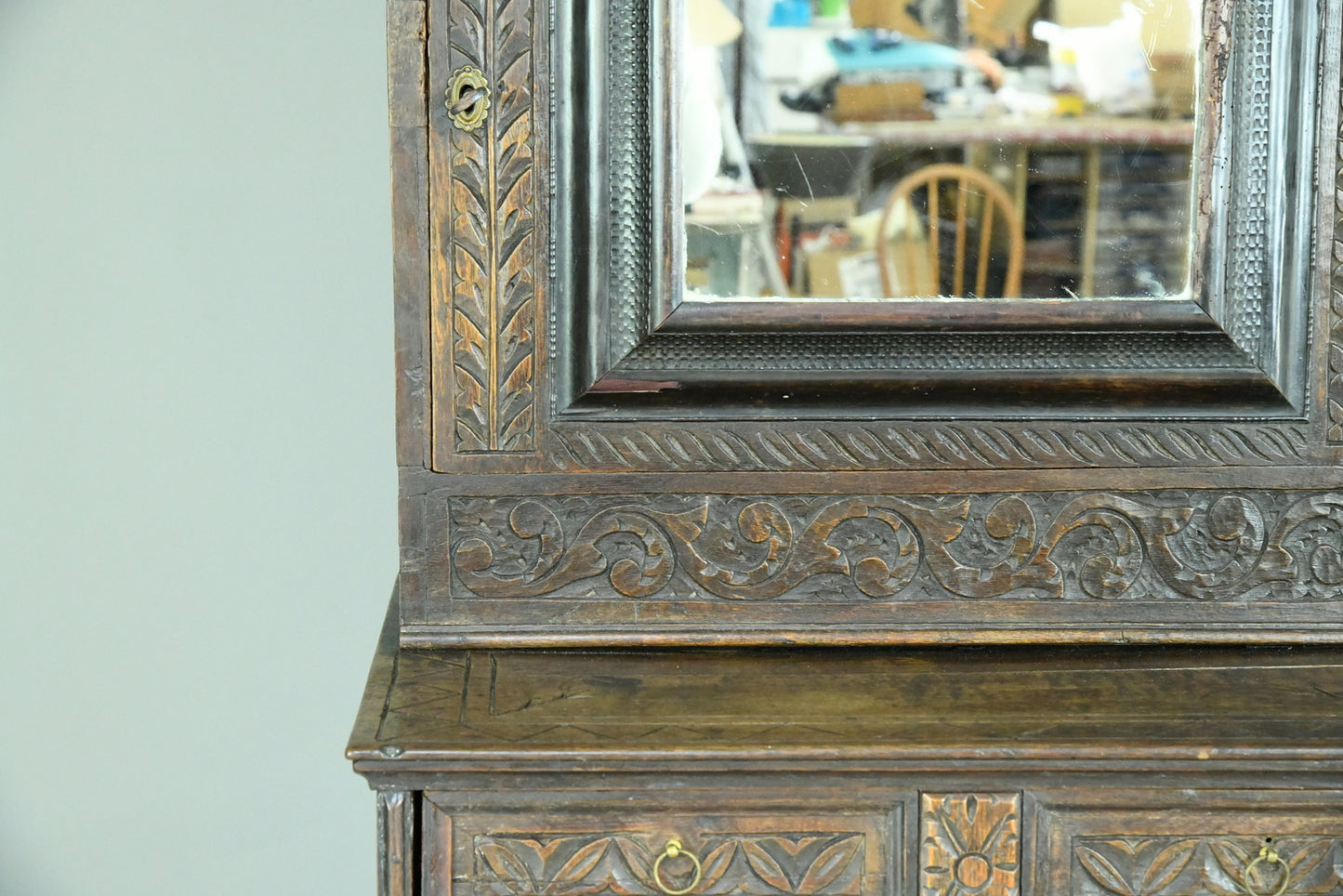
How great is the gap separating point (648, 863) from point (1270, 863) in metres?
0.54

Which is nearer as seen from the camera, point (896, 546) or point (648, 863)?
point (648, 863)

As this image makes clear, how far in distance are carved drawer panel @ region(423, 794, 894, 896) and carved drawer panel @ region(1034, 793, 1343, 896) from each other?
158 mm

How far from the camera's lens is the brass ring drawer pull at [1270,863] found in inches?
43.8

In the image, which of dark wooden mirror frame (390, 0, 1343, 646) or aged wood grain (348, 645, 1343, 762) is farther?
dark wooden mirror frame (390, 0, 1343, 646)

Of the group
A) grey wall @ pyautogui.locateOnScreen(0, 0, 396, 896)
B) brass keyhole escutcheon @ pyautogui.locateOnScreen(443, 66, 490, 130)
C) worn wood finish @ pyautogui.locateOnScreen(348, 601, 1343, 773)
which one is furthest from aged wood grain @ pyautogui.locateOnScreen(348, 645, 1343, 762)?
grey wall @ pyautogui.locateOnScreen(0, 0, 396, 896)

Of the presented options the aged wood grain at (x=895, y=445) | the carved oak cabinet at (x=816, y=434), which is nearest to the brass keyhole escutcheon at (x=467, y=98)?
the carved oak cabinet at (x=816, y=434)

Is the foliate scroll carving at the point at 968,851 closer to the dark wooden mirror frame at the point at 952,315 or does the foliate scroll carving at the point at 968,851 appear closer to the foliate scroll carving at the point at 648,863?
the foliate scroll carving at the point at 648,863

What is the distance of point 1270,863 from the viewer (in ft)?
3.68

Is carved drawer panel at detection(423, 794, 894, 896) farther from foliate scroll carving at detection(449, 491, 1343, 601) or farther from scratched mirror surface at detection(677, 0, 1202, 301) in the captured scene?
scratched mirror surface at detection(677, 0, 1202, 301)

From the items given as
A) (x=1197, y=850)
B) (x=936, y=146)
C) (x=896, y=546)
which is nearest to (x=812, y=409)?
(x=896, y=546)

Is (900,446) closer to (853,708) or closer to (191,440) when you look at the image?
(853,708)

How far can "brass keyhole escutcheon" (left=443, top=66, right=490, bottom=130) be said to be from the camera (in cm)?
125

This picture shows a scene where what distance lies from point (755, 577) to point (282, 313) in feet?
3.09

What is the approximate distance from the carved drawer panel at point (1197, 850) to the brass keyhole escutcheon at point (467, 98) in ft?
2.70
